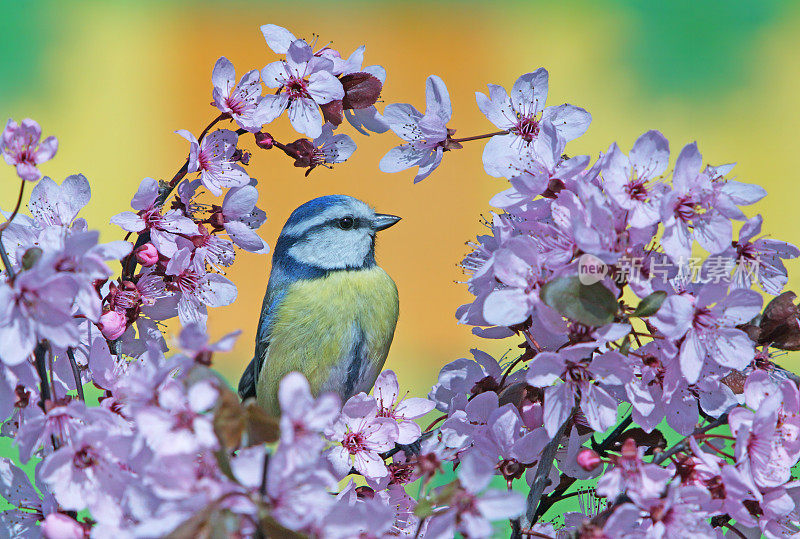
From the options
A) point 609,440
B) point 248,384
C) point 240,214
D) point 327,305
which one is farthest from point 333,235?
point 609,440

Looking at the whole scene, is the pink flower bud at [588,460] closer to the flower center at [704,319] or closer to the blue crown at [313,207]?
the flower center at [704,319]

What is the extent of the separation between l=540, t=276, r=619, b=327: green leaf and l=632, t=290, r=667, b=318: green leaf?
0.10 feet

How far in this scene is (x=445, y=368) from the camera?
885mm

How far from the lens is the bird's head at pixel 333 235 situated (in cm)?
136

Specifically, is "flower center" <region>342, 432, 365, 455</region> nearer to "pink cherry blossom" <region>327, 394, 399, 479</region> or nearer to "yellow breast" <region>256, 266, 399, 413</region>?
"pink cherry blossom" <region>327, 394, 399, 479</region>

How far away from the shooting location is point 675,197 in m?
0.72

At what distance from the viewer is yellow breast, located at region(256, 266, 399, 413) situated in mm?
1285

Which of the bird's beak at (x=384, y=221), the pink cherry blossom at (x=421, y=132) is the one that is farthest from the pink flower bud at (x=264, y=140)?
the bird's beak at (x=384, y=221)

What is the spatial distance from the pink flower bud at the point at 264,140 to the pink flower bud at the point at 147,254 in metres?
0.19

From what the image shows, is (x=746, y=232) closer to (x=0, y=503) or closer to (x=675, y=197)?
(x=675, y=197)

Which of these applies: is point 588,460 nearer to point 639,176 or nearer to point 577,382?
point 577,382

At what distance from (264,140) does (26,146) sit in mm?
310

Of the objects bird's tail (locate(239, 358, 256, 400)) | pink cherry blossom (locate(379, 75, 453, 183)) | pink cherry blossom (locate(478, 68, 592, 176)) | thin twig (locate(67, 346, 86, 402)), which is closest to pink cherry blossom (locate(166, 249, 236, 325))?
thin twig (locate(67, 346, 86, 402))

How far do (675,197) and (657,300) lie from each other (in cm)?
12
